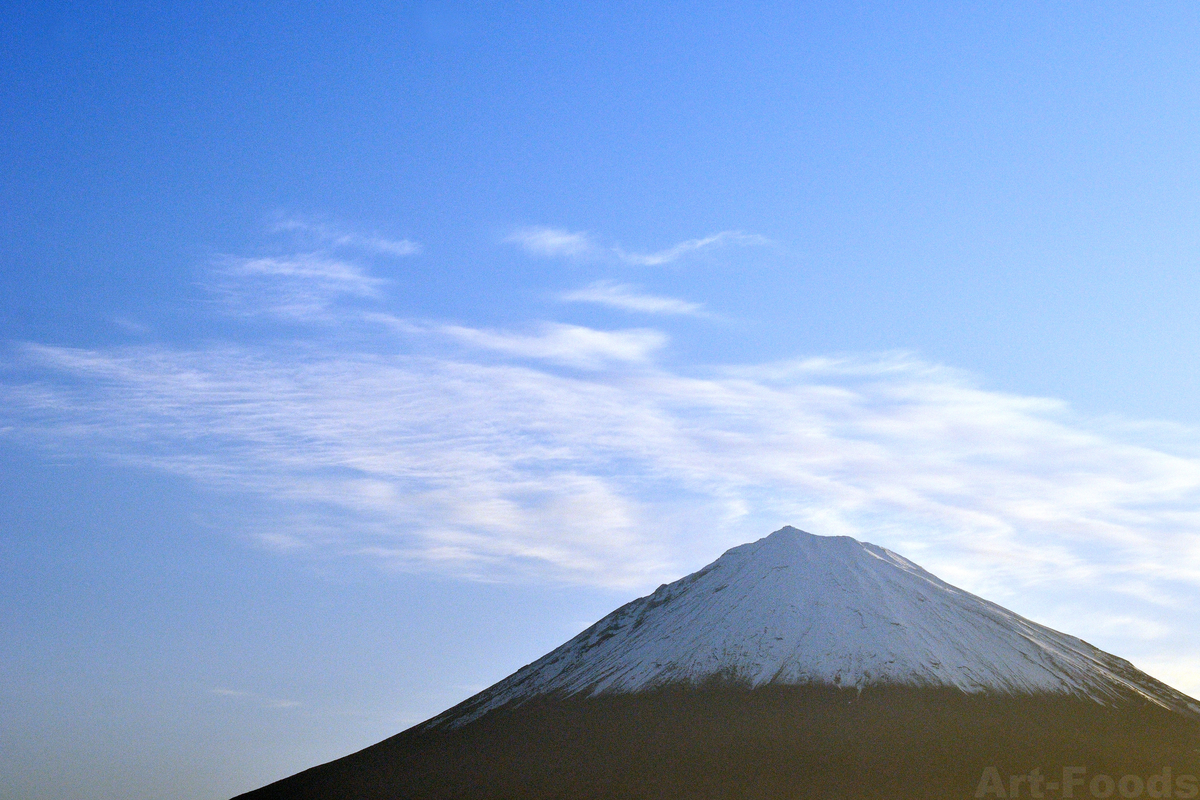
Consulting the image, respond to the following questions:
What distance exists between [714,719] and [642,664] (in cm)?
1662

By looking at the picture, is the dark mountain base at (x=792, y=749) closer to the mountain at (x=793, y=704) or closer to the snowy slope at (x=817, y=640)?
the mountain at (x=793, y=704)

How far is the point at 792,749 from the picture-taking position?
9500 centimetres

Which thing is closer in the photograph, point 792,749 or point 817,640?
point 792,749

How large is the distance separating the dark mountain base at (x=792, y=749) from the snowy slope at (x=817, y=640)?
377 cm

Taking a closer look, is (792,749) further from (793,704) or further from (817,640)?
(817,640)

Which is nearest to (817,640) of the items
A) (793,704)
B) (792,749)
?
(793,704)

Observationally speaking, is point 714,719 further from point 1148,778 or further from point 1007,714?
point 1148,778

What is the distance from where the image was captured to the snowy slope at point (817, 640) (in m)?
110

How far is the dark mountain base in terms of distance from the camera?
90.6 meters

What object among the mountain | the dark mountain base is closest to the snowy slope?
the mountain

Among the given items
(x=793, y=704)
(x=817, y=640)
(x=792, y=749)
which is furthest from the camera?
(x=817, y=640)

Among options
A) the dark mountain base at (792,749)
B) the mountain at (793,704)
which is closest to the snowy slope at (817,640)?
the mountain at (793,704)

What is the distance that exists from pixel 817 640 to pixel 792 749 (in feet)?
65.0

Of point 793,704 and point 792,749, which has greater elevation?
point 793,704
